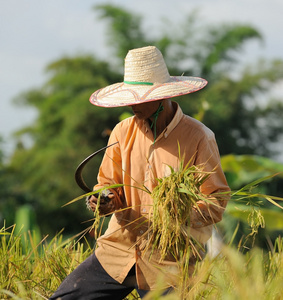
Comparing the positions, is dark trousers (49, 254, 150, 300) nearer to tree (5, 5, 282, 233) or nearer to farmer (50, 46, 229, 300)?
farmer (50, 46, 229, 300)

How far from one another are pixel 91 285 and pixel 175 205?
65cm

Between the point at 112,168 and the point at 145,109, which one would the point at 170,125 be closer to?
the point at 145,109

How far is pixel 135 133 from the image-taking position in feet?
10.2

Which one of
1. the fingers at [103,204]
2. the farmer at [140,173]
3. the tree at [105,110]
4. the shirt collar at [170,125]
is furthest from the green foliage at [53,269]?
the tree at [105,110]

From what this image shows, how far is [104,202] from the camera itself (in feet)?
9.53

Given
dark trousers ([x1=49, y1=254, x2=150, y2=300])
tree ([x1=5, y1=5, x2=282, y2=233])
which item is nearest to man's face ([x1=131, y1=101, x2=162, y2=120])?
dark trousers ([x1=49, y1=254, x2=150, y2=300])

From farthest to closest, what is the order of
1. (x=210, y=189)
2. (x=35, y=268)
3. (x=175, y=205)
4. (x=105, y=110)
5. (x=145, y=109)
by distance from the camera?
1. (x=105, y=110)
2. (x=35, y=268)
3. (x=145, y=109)
4. (x=210, y=189)
5. (x=175, y=205)

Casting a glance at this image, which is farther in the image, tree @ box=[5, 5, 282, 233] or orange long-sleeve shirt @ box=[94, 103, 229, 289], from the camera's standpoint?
tree @ box=[5, 5, 282, 233]

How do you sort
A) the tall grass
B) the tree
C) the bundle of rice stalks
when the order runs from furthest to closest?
1. the tree
2. the tall grass
3. the bundle of rice stalks

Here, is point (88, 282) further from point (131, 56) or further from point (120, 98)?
point (131, 56)

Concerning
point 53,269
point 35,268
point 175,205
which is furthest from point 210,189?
point 35,268

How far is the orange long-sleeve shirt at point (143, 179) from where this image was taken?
114 inches

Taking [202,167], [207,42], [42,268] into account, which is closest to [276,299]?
[202,167]

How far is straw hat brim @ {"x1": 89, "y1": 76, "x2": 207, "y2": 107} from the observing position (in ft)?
9.59
